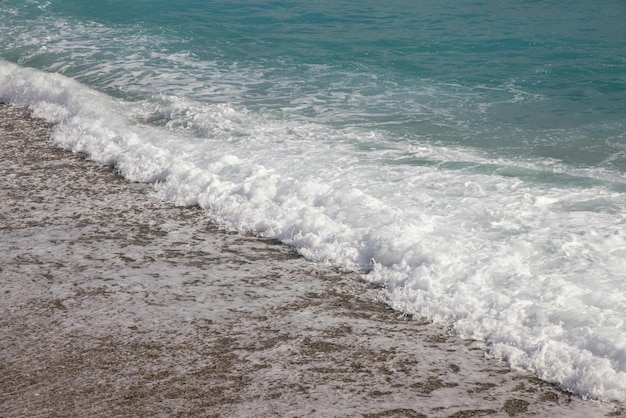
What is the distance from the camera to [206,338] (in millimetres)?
5289

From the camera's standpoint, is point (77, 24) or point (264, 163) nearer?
point (264, 163)

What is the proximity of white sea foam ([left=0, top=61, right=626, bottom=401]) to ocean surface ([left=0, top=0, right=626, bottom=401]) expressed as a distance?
0.07 feet

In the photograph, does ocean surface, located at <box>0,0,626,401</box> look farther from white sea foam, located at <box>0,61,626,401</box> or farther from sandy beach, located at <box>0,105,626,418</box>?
sandy beach, located at <box>0,105,626,418</box>

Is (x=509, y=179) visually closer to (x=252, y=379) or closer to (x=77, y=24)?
(x=252, y=379)

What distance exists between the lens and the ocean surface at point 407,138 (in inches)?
226

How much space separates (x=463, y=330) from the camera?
5.35 meters

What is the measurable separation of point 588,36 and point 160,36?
946cm

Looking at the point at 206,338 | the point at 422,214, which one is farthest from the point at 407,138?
the point at 206,338

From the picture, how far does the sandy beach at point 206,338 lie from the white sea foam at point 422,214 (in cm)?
25

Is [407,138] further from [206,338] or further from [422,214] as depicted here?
[206,338]

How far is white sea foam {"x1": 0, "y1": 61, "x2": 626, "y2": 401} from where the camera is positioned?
5266 millimetres

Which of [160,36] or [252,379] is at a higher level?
[160,36]

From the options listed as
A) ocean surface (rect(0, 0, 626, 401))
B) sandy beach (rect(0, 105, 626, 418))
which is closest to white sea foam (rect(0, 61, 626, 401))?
ocean surface (rect(0, 0, 626, 401))

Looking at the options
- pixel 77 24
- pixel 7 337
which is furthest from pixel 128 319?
pixel 77 24
